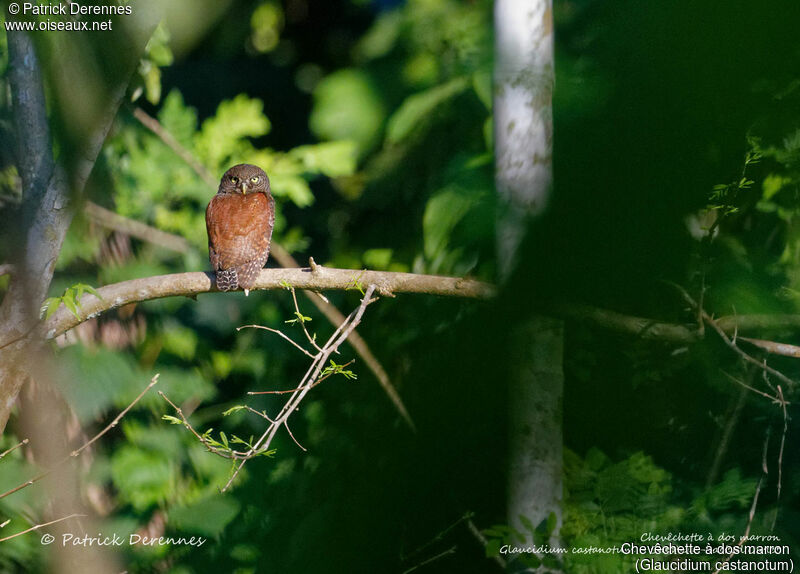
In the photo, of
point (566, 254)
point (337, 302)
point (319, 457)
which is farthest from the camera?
point (337, 302)

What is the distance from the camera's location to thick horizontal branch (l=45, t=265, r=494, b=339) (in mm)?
2053

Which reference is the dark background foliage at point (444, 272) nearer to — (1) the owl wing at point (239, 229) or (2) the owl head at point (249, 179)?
(2) the owl head at point (249, 179)

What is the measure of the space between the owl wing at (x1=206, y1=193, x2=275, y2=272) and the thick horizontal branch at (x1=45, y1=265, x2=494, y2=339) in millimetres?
345

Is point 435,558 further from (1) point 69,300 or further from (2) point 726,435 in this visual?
(2) point 726,435

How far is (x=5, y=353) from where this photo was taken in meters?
1.82

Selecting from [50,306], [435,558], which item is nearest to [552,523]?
[435,558]

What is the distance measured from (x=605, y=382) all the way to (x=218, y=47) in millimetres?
4922

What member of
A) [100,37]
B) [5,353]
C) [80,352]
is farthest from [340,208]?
[100,37]

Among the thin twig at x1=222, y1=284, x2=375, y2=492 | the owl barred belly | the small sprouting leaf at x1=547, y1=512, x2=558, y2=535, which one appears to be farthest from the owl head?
the small sprouting leaf at x1=547, y1=512, x2=558, y2=535

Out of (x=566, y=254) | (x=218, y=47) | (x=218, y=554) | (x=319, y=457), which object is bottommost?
(x=218, y=554)

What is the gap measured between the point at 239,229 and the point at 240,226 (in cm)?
4

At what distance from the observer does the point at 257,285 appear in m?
2.64

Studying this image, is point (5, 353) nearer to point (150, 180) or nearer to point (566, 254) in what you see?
point (566, 254)

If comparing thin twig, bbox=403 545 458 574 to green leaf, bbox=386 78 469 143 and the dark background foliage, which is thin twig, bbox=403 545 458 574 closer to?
the dark background foliage
